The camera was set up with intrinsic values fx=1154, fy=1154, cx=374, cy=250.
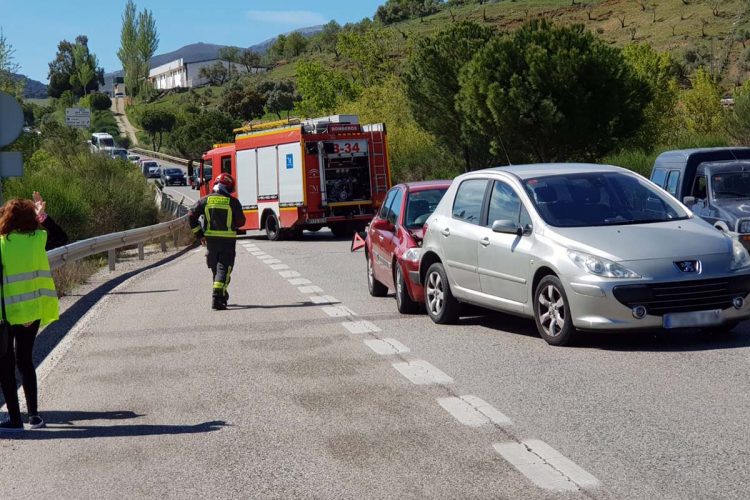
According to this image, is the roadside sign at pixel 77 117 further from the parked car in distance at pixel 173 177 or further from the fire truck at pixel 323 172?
the fire truck at pixel 323 172

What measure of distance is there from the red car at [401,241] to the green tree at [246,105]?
114 metres

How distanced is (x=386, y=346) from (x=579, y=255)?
2.05m

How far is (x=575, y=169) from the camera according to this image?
11484 mm

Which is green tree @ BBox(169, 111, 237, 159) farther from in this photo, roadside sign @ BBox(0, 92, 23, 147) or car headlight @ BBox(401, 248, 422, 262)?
car headlight @ BBox(401, 248, 422, 262)

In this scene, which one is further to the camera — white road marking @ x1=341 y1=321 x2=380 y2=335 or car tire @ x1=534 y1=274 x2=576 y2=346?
white road marking @ x1=341 y1=321 x2=380 y2=335

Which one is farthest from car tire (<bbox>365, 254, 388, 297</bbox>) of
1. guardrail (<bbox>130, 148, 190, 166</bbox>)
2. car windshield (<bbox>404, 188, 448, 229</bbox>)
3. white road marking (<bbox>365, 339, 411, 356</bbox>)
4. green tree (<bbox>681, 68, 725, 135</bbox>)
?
guardrail (<bbox>130, 148, 190, 166</bbox>)

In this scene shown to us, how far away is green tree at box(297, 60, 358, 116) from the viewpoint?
82.9 m

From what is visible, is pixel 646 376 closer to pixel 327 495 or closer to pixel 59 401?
pixel 327 495

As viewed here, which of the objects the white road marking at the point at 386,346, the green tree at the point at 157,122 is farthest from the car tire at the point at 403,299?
the green tree at the point at 157,122

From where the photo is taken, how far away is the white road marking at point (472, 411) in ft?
24.1

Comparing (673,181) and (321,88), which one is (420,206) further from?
(321,88)

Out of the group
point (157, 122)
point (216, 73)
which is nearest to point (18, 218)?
point (157, 122)

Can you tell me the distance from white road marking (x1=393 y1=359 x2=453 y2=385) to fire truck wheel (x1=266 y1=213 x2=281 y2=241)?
22.7 m

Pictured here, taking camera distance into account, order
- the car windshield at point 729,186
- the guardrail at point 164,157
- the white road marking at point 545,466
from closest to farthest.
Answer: the white road marking at point 545,466 → the car windshield at point 729,186 → the guardrail at point 164,157
